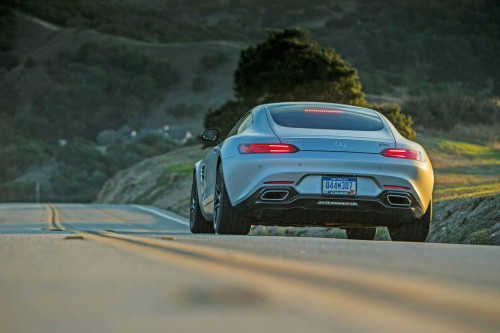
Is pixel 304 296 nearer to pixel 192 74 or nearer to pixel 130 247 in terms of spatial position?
pixel 130 247

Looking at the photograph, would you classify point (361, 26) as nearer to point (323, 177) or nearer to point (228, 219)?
point (228, 219)

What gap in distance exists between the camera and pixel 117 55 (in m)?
127

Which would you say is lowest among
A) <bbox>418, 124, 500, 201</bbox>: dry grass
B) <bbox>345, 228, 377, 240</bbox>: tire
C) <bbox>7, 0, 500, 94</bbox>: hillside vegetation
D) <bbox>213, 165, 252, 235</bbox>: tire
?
<bbox>7, 0, 500, 94</bbox>: hillside vegetation

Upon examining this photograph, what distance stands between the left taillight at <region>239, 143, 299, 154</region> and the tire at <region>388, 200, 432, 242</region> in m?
1.61

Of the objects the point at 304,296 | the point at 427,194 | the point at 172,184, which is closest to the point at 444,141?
the point at 172,184

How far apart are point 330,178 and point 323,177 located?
75 mm

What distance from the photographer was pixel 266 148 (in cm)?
1232

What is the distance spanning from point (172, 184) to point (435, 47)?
3780 inches

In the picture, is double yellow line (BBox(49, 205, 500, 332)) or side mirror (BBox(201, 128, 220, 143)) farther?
side mirror (BBox(201, 128, 220, 143))

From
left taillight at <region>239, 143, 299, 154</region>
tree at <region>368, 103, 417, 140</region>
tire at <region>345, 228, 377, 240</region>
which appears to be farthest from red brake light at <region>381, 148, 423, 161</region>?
tree at <region>368, 103, 417, 140</region>

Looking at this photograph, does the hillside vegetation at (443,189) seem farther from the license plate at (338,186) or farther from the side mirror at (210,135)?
the side mirror at (210,135)

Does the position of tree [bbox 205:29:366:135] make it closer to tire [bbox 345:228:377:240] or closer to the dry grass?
the dry grass

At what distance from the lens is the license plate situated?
476 inches

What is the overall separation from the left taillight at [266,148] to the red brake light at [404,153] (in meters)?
0.97
